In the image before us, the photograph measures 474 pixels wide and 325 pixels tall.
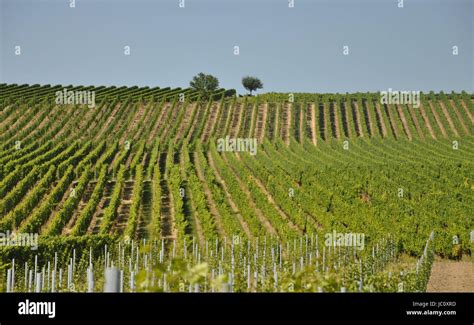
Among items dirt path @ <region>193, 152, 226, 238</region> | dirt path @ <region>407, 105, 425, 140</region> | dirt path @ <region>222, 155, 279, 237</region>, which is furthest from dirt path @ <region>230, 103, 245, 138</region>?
dirt path @ <region>407, 105, 425, 140</region>

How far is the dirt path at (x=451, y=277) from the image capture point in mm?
18016

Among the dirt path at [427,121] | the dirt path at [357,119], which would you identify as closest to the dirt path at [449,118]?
the dirt path at [427,121]

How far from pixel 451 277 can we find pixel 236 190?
48.0 ft

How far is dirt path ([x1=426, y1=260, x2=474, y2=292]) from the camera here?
709 inches

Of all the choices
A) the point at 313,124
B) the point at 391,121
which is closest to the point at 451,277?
the point at 313,124

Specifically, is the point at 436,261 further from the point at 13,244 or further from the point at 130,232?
the point at 13,244

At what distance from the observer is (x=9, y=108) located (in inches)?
2275

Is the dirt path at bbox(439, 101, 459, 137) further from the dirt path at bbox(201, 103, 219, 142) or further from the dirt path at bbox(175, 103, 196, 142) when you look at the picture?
the dirt path at bbox(175, 103, 196, 142)

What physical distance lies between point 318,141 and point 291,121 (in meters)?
6.87

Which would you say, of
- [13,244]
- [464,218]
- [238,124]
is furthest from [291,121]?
[13,244]

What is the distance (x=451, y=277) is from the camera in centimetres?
1970

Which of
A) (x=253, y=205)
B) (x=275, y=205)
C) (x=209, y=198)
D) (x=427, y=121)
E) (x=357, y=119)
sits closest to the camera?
(x=253, y=205)

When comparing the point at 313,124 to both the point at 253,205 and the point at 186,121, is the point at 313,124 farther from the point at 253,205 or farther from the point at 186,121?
the point at 253,205

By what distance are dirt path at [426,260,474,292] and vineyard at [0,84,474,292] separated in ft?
2.30
